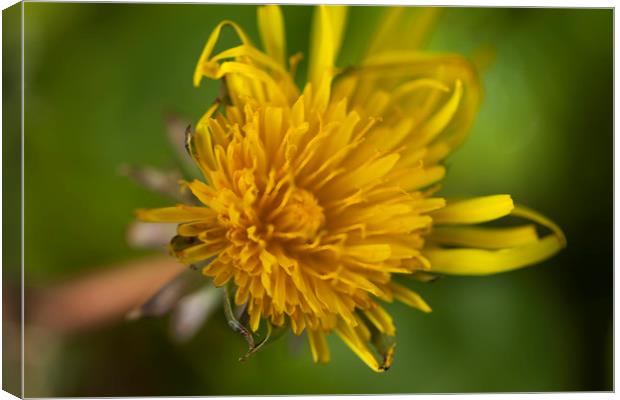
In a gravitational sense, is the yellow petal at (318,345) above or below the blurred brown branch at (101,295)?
below

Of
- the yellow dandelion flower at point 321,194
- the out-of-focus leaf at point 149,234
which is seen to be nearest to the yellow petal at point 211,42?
the yellow dandelion flower at point 321,194

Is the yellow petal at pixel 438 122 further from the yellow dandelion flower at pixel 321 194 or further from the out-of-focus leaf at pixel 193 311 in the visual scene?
the out-of-focus leaf at pixel 193 311

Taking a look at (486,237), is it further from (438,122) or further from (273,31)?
(273,31)

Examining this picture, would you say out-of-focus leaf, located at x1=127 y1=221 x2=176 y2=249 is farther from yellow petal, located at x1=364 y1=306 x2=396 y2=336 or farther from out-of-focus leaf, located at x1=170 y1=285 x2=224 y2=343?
yellow petal, located at x1=364 y1=306 x2=396 y2=336

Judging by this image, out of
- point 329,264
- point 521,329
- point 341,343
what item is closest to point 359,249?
point 329,264

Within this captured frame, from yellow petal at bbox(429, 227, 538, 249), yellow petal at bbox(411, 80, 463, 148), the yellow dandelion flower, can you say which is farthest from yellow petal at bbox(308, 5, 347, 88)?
yellow petal at bbox(429, 227, 538, 249)
